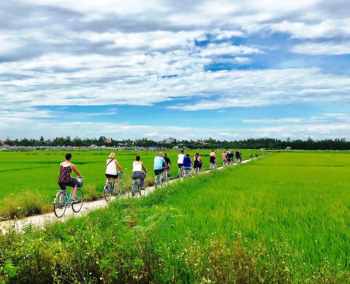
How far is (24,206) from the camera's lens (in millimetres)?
11141

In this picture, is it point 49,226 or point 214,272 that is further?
point 49,226

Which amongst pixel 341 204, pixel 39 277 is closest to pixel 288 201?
pixel 341 204

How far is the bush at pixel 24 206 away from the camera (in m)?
10.8

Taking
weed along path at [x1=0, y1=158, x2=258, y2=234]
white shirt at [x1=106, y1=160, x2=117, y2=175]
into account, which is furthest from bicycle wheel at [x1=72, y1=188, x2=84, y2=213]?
white shirt at [x1=106, y1=160, x2=117, y2=175]

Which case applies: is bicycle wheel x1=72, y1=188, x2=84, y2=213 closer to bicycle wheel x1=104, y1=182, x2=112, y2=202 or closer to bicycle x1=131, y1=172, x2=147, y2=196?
bicycle wheel x1=104, y1=182, x2=112, y2=202

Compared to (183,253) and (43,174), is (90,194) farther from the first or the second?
(43,174)

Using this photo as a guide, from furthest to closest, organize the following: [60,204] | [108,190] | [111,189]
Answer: [111,189] → [108,190] → [60,204]

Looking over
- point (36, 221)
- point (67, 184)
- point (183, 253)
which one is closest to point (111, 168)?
point (67, 184)

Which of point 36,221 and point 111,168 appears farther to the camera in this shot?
point 111,168

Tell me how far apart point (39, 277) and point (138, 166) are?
29.5ft

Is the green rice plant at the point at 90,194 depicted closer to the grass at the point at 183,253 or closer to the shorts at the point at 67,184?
the shorts at the point at 67,184

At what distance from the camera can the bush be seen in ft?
35.3

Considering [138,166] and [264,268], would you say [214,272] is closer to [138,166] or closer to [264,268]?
[264,268]

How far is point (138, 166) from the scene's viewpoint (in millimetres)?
14383
